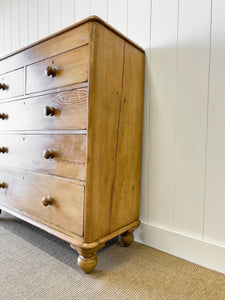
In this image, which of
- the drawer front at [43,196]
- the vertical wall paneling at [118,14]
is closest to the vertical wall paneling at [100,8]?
the vertical wall paneling at [118,14]

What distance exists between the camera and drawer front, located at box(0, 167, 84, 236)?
35.5 inches

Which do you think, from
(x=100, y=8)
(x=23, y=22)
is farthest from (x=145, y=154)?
(x=23, y=22)

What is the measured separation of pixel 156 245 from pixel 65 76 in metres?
0.96

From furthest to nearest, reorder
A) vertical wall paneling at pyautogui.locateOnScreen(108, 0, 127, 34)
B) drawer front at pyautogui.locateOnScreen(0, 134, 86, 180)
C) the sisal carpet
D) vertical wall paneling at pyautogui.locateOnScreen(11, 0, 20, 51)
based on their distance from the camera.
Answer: vertical wall paneling at pyautogui.locateOnScreen(11, 0, 20, 51)
vertical wall paneling at pyautogui.locateOnScreen(108, 0, 127, 34)
drawer front at pyautogui.locateOnScreen(0, 134, 86, 180)
the sisal carpet

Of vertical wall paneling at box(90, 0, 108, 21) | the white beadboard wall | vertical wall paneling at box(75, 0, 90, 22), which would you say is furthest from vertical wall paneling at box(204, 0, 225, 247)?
vertical wall paneling at box(75, 0, 90, 22)

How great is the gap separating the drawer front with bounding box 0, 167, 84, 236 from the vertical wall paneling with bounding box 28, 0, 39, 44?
3.93ft

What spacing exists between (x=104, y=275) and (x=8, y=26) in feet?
7.44

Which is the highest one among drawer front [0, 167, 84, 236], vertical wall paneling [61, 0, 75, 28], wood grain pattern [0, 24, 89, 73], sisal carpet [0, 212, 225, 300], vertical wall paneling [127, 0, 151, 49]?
vertical wall paneling [61, 0, 75, 28]

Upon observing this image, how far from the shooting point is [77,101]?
0.89 m

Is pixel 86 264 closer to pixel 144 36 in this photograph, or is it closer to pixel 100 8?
pixel 144 36

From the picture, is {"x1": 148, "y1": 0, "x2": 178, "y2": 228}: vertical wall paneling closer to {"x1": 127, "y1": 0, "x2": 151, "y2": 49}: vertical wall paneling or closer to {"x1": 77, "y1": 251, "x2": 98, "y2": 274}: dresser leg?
{"x1": 127, "y1": 0, "x2": 151, "y2": 49}: vertical wall paneling

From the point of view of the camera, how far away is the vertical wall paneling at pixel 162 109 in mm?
1077

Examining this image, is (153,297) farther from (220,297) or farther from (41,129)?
(41,129)

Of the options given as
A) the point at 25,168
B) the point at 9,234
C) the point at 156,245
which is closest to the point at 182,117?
the point at 156,245
